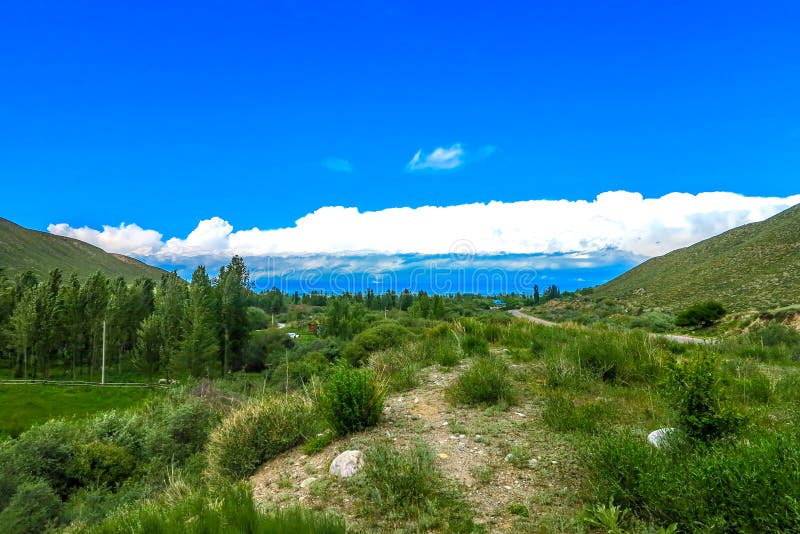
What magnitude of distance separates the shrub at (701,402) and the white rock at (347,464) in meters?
4.11

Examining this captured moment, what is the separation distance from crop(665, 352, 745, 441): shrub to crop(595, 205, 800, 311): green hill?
3949 centimetres

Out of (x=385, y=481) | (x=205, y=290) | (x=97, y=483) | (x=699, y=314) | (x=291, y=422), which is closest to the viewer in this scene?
(x=385, y=481)

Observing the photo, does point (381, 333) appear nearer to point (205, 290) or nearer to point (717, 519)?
point (717, 519)

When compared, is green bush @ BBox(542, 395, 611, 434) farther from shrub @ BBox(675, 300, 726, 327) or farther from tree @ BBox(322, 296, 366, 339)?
tree @ BBox(322, 296, 366, 339)

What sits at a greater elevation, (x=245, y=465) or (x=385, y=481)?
(x=385, y=481)

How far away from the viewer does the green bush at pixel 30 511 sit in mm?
8297

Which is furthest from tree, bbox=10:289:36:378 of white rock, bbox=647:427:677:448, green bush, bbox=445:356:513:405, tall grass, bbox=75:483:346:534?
white rock, bbox=647:427:677:448

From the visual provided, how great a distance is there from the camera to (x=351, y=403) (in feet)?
23.9

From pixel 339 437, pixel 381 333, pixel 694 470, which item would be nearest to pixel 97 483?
pixel 339 437

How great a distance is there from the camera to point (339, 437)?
7.14 meters

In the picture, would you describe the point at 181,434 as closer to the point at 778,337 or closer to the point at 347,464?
the point at 347,464

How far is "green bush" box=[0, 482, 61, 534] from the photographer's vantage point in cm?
830

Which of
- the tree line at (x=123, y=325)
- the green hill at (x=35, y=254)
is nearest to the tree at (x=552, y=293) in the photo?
the tree line at (x=123, y=325)

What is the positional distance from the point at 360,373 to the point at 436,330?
29.6 ft
